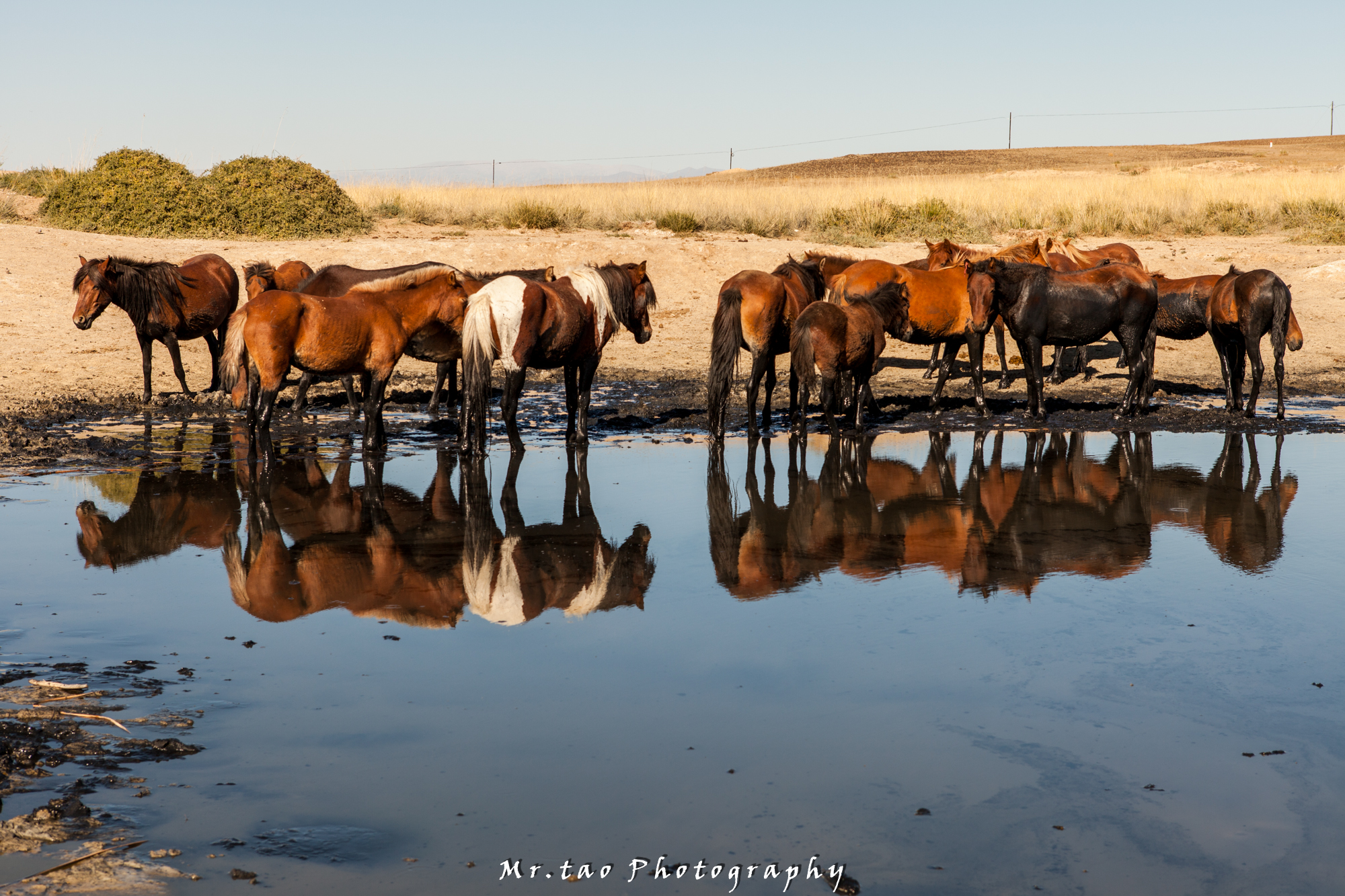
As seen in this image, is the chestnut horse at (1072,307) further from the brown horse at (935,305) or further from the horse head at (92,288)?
the horse head at (92,288)

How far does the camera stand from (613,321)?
1130 centimetres

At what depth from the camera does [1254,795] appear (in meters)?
3.76

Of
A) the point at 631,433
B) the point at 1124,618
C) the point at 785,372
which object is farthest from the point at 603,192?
the point at 1124,618

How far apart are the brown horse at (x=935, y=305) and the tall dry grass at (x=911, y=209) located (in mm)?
11317

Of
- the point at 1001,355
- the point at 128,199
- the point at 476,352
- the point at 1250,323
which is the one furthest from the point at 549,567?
the point at 128,199

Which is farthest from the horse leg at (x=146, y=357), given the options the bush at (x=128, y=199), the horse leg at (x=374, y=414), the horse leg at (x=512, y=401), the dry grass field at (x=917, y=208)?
the dry grass field at (x=917, y=208)

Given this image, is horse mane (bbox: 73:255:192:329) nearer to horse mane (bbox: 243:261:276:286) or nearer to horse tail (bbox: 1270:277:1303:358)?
horse mane (bbox: 243:261:276:286)

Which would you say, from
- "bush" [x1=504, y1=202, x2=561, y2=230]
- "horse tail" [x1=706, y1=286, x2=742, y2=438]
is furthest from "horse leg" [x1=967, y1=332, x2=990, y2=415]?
"bush" [x1=504, y1=202, x2=561, y2=230]

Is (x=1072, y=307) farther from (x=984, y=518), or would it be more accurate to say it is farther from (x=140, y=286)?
(x=140, y=286)

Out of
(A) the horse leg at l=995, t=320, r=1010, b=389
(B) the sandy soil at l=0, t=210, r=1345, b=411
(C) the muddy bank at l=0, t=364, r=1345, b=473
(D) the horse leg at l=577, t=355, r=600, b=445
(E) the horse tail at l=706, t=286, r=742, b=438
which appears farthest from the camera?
(A) the horse leg at l=995, t=320, r=1010, b=389

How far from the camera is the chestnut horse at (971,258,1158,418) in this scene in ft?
43.4

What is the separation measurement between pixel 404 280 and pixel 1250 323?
10191 mm

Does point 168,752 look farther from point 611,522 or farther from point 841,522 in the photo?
point 841,522

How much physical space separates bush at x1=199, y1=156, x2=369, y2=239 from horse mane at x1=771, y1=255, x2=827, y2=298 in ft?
48.8
